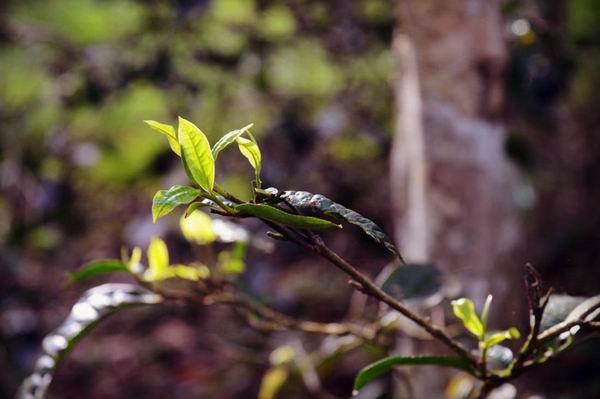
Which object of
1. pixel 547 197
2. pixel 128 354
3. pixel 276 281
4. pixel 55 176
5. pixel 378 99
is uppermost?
pixel 378 99

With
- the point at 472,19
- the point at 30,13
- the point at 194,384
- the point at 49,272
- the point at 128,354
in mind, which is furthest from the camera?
the point at 30,13

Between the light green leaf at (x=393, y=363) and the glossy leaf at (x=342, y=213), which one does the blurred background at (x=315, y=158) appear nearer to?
the light green leaf at (x=393, y=363)

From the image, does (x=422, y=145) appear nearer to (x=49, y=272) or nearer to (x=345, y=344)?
(x=345, y=344)

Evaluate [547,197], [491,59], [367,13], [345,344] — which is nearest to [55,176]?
[367,13]

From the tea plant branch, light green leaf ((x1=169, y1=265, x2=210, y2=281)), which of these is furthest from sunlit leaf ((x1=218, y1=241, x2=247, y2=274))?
the tea plant branch

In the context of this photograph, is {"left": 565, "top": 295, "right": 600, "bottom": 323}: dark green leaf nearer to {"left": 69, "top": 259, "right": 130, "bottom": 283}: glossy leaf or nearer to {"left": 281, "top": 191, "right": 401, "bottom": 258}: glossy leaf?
{"left": 281, "top": 191, "right": 401, "bottom": 258}: glossy leaf

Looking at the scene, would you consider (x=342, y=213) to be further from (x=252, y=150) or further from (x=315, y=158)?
(x=315, y=158)

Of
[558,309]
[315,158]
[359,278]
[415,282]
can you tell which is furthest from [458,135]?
[315,158]
